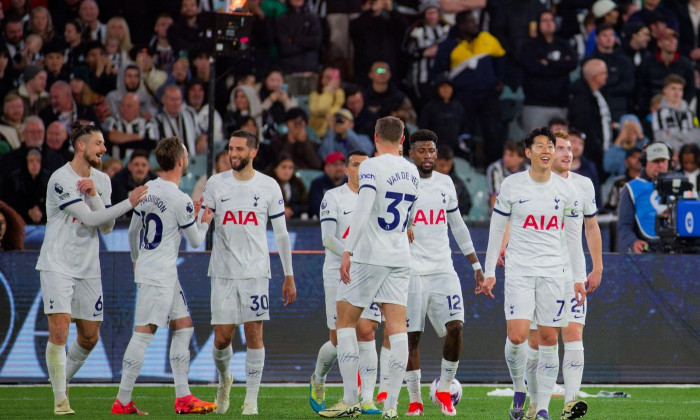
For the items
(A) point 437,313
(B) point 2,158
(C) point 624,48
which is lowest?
(A) point 437,313

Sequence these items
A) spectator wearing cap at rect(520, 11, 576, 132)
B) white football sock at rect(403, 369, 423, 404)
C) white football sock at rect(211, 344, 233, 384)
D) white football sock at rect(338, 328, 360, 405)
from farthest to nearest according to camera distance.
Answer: spectator wearing cap at rect(520, 11, 576, 132), white football sock at rect(403, 369, 423, 404), white football sock at rect(211, 344, 233, 384), white football sock at rect(338, 328, 360, 405)

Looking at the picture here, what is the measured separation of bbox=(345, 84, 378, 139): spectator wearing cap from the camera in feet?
57.8

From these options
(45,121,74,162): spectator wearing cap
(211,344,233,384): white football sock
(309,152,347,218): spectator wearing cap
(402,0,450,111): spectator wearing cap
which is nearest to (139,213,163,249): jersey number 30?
(211,344,233,384): white football sock

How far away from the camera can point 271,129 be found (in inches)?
690

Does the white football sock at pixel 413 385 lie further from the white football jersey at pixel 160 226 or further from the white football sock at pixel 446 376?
the white football jersey at pixel 160 226

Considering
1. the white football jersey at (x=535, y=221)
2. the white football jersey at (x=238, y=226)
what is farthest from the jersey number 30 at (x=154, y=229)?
the white football jersey at (x=535, y=221)

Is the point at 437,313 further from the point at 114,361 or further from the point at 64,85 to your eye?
the point at 64,85

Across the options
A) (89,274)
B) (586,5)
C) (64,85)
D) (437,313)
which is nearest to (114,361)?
(89,274)

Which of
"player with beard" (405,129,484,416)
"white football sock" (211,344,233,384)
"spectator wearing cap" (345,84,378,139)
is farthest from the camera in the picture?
"spectator wearing cap" (345,84,378,139)

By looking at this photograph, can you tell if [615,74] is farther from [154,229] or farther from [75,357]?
[75,357]

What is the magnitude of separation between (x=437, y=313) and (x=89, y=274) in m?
3.20

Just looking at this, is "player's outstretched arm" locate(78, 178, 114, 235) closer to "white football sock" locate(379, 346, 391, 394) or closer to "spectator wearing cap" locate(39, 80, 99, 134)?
"white football sock" locate(379, 346, 391, 394)

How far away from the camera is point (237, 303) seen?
10.0m

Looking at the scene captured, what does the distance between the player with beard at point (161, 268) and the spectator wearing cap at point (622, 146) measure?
31.2 ft
